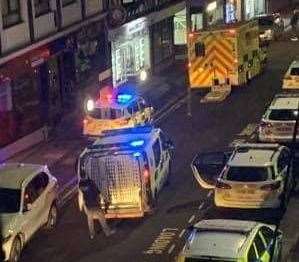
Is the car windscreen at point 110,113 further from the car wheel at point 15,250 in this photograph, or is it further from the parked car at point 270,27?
the parked car at point 270,27

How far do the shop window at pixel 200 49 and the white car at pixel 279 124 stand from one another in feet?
34.3

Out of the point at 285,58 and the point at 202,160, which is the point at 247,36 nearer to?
the point at 285,58

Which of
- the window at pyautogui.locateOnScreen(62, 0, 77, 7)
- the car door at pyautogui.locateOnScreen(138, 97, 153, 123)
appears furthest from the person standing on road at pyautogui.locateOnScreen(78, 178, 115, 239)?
the window at pyautogui.locateOnScreen(62, 0, 77, 7)

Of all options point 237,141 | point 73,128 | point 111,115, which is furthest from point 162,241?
point 73,128

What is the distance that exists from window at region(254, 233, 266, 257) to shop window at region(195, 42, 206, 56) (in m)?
22.7

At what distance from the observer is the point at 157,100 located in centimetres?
4097

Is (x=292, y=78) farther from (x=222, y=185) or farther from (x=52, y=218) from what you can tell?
(x=52, y=218)

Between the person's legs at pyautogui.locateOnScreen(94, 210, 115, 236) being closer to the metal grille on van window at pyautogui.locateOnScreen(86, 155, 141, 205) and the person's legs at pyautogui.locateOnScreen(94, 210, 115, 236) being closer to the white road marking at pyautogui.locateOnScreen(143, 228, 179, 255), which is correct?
the metal grille on van window at pyautogui.locateOnScreen(86, 155, 141, 205)

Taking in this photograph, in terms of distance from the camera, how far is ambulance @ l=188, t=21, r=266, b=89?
40438 millimetres

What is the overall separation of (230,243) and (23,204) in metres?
6.46

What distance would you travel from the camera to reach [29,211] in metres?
22.5

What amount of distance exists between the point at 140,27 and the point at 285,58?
9049 millimetres

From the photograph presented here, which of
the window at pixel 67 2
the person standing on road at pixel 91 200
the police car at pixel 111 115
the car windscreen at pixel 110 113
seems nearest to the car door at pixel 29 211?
the person standing on road at pixel 91 200

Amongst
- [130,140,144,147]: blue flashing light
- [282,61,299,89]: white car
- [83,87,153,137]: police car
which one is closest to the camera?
[130,140,144,147]: blue flashing light
